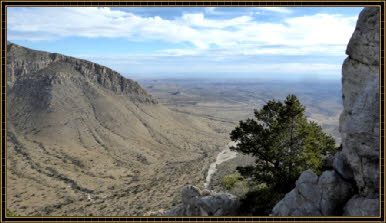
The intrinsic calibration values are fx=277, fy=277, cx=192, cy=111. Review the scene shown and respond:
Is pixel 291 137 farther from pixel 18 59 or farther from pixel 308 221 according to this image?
pixel 18 59

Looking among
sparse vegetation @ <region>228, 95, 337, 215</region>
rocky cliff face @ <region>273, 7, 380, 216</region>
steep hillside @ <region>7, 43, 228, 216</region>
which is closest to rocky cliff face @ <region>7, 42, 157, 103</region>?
steep hillside @ <region>7, 43, 228, 216</region>

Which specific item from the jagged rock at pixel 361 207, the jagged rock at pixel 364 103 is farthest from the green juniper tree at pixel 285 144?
the jagged rock at pixel 361 207

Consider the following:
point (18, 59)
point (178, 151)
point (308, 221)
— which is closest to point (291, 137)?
point (308, 221)

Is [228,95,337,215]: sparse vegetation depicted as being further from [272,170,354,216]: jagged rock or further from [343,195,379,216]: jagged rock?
[343,195,379,216]: jagged rock

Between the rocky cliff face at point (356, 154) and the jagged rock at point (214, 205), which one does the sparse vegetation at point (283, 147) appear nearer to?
the jagged rock at point (214, 205)

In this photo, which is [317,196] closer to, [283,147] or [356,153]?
[356,153]

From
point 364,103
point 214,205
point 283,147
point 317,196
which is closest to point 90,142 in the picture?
point 214,205
